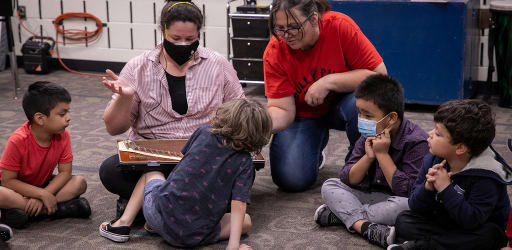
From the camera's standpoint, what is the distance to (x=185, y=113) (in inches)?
105

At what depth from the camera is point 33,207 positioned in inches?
96.9

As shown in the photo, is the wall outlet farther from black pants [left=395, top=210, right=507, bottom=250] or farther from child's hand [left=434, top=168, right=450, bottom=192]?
child's hand [left=434, top=168, right=450, bottom=192]

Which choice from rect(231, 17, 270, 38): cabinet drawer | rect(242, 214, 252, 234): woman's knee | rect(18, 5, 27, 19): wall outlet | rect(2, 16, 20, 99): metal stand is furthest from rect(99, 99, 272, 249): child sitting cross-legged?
rect(18, 5, 27, 19): wall outlet

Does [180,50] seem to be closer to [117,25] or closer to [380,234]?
Answer: [380,234]

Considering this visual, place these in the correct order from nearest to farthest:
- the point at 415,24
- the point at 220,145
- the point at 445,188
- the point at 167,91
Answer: the point at 445,188, the point at 220,145, the point at 167,91, the point at 415,24

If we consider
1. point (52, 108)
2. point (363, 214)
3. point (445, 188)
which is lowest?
point (363, 214)

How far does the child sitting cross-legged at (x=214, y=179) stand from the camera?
7.10 feet

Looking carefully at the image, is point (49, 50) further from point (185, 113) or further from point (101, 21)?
point (185, 113)

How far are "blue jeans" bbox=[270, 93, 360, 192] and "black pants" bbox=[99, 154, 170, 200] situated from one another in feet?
2.03

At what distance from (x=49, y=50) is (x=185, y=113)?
12.1 feet

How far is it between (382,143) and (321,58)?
2.04 ft

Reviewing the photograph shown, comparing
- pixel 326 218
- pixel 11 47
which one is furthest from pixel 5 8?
pixel 326 218

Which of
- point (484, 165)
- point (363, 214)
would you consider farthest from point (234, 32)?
point (484, 165)

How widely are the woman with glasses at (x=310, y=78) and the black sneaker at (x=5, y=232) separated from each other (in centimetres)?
116
